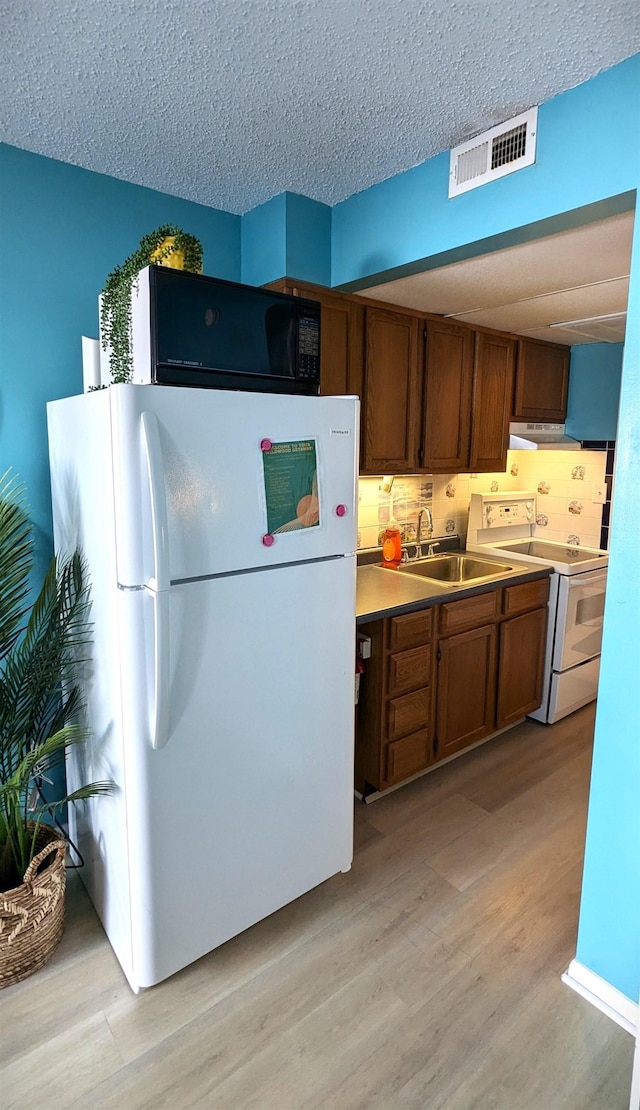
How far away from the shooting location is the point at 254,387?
179cm

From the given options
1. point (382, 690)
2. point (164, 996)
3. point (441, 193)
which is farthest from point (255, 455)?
point (164, 996)

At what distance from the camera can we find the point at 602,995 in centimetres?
172

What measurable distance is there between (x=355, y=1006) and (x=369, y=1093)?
0.24m

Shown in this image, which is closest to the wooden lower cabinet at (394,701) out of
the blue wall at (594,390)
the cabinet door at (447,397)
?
the cabinet door at (447,397)

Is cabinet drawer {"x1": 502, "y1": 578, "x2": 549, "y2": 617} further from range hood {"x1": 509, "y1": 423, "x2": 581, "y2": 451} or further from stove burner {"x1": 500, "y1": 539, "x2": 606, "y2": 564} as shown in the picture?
range hood {"x1": 509, "y1": 423, "x2": 581, "y2": 451}

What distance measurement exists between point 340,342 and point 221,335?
93 centimetres

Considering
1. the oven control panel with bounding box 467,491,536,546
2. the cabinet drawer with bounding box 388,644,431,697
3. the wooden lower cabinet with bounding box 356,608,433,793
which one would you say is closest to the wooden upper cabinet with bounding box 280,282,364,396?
the wooden lower cabinet with bounding box 356,608,433,793

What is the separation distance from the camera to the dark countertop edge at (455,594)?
2.43m

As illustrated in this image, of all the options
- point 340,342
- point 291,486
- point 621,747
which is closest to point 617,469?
point 621,747

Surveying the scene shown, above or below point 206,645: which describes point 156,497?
above

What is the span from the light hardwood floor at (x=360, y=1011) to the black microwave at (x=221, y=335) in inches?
67.0

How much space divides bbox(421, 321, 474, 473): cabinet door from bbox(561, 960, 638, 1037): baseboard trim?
6.76ft

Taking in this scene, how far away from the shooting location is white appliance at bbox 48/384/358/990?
151 centimetres

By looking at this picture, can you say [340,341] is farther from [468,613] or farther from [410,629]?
[468,613]
